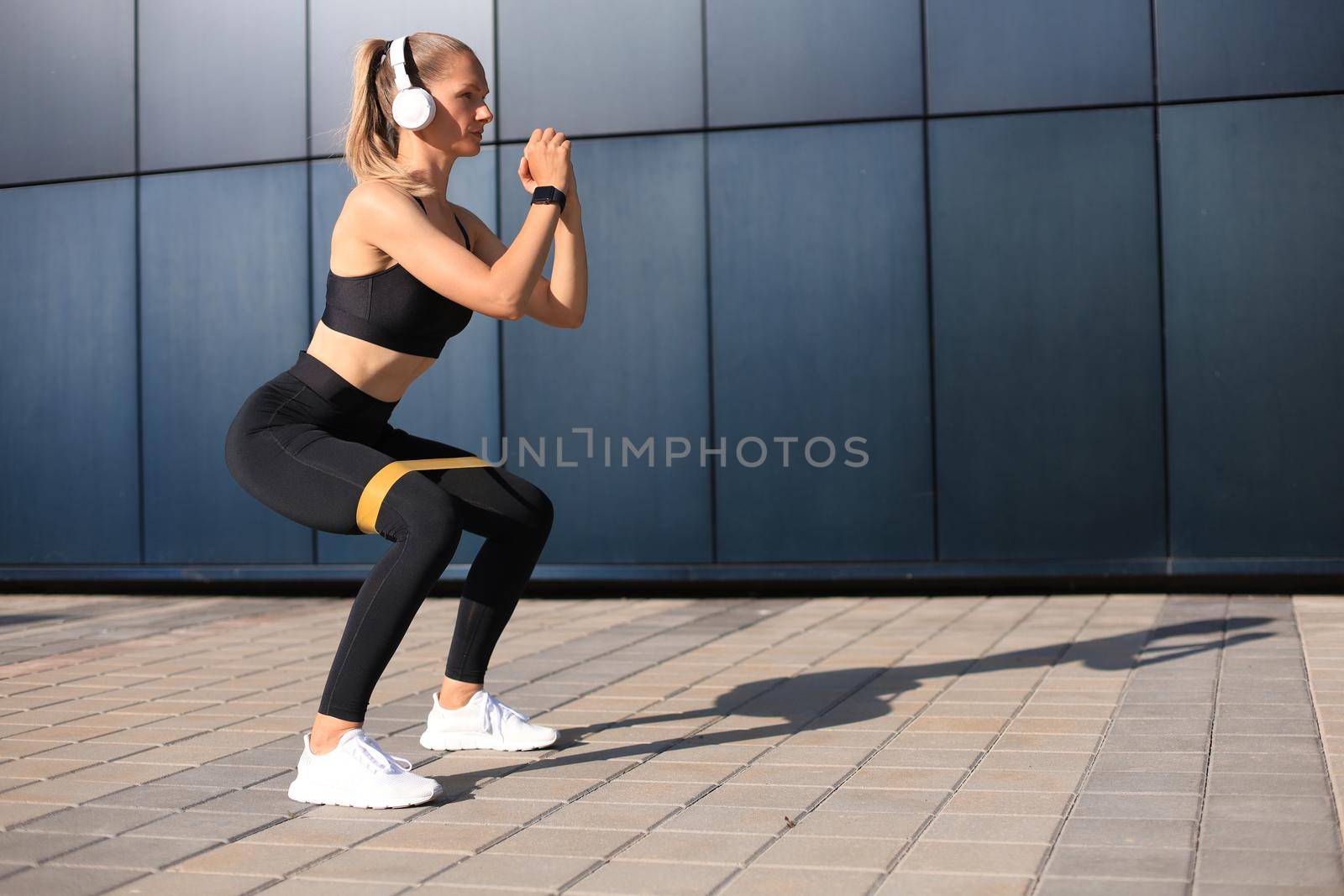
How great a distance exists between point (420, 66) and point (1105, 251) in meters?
5.52

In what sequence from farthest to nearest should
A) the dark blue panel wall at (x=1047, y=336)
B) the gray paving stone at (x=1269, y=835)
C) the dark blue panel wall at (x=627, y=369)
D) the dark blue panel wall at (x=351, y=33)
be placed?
1. the dark blue panel wall at (x=351, y=33)
2. the dark blue panel wall at (x=627, y=369)
3. the dark blue panel wall at (x=1047, y=336)
4. the gray paving stone at (x=1269, y=835)

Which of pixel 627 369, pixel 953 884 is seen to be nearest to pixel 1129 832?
pixel 953 884

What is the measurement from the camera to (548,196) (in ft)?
11.9

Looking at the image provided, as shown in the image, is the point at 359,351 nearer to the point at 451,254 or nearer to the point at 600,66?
the point at 451,254

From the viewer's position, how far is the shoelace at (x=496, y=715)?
4109 mm

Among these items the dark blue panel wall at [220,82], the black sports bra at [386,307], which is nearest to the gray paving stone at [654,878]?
the black sports bra at [386,307]

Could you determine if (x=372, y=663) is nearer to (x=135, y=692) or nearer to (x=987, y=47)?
(x=135, y=692)

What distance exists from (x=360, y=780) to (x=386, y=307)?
117 cm

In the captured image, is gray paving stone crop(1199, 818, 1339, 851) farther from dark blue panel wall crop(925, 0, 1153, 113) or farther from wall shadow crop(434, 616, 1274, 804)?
dark blue panel wall crop(925, 0, 1153, 113)

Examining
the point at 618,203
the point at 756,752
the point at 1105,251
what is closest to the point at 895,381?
the point at 1105,251

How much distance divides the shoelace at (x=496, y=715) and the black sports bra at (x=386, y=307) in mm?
1098

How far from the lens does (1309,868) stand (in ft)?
9.17

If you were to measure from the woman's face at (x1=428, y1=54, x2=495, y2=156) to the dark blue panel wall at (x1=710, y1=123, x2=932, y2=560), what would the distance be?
4909mm

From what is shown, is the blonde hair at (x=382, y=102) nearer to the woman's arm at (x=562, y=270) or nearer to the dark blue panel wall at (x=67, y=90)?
the woman's arm at (x=562, y=270)
